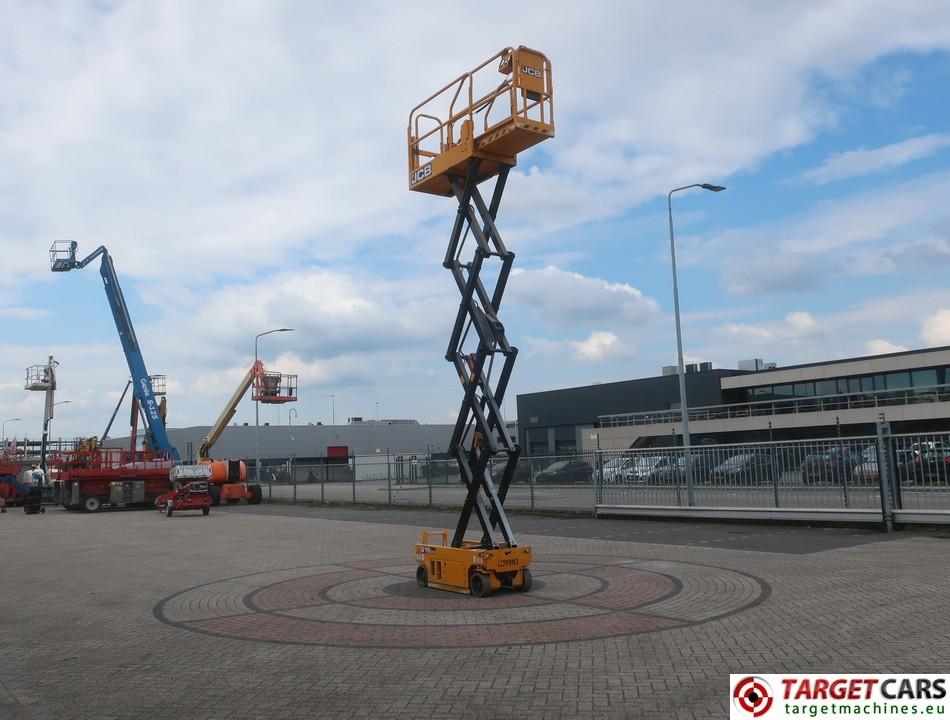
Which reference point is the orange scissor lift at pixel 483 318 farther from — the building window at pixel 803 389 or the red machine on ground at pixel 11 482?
the building window at pixel 803 389

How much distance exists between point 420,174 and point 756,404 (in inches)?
1882

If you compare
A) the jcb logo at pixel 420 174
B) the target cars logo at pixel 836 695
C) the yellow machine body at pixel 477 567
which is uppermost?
the jcb logo at pixel 420 174

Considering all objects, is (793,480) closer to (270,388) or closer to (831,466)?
(831,466)

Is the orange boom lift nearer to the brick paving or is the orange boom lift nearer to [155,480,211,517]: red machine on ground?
[155,480,211,517]: red machine on ground

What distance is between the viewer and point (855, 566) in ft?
37.5

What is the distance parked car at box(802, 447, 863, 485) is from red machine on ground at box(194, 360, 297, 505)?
71.3 ft

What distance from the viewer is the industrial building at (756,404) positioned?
46.4m

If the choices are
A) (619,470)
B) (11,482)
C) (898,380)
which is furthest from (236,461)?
(898,380)

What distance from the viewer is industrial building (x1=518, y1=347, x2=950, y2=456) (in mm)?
46375

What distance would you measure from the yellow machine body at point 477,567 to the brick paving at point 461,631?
0.22 m

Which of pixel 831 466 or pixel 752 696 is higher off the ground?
pixel 831 466

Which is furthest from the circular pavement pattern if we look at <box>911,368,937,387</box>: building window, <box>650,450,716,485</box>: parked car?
<box>911,368,937,387</box>: building window

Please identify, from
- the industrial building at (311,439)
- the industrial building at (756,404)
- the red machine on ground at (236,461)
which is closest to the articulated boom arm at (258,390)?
the red machine on ground at (236,461)

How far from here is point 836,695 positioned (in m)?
5.51
